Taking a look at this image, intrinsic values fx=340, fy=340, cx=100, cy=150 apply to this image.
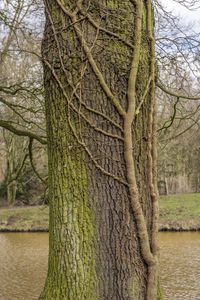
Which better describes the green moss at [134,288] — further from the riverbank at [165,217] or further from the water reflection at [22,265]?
the riverbank at [165,217]

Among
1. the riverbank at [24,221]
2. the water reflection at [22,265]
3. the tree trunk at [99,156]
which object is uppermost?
the tree trunk at [99,156]

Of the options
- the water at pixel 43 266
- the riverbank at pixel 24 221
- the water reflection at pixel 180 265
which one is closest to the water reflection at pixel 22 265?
the water at pixel 43 266

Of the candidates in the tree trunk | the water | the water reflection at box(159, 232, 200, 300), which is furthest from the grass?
the tree trunk

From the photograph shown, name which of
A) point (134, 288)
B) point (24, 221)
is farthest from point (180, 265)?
point (24, 221)

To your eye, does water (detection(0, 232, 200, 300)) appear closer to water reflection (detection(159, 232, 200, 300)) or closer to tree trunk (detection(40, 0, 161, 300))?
water reflection (detection(159, 232, 200, 300))

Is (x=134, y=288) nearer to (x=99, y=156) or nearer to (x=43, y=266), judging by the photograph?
(x=99, y=156)

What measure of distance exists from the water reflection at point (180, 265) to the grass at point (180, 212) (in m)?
0.66

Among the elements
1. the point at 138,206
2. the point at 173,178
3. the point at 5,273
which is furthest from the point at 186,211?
the point at 138,206

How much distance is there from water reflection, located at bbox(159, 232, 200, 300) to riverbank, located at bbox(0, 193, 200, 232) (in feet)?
2.38

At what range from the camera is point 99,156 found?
2.16 meters

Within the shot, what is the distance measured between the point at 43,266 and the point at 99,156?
6295 millimetres

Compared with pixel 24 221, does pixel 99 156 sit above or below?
above

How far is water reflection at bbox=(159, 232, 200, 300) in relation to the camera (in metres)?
5.48

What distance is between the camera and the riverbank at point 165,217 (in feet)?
38.7
